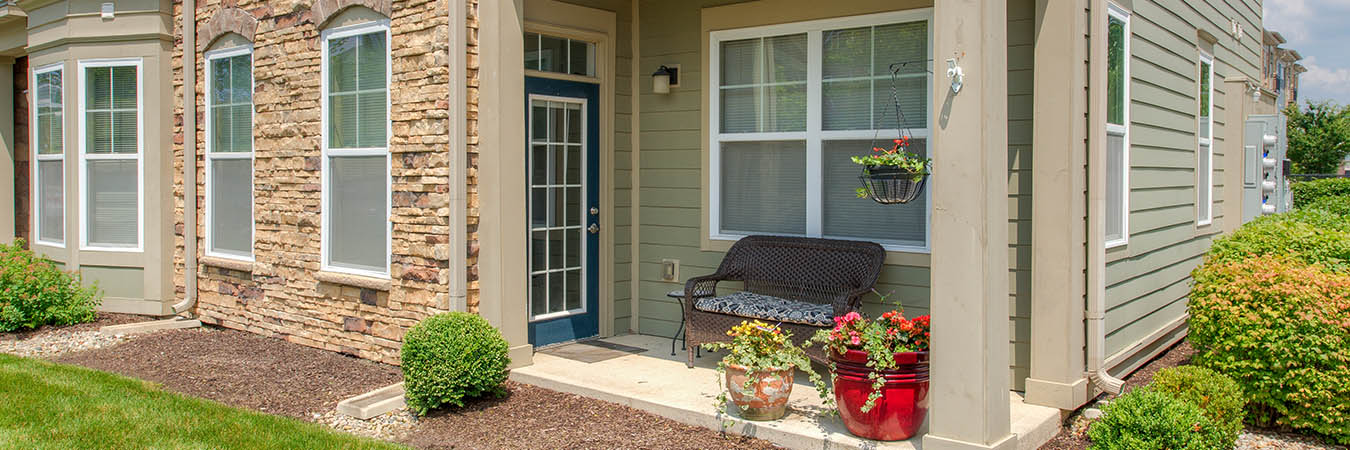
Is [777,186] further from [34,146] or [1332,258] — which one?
[34,146]

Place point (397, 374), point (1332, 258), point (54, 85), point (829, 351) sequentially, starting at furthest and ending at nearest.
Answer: point (54, 85), point (397, 374), point (1332, 258), point (829, 351)

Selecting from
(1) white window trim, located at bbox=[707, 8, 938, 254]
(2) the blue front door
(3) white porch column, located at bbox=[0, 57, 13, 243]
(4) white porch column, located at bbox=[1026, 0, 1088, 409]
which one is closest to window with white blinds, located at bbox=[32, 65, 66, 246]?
(3) white porch column, located at bbox=[0, 57, 13, 243]

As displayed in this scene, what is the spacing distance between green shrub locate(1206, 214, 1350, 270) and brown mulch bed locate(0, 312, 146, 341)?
26.3 ft

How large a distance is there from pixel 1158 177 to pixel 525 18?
4218mm

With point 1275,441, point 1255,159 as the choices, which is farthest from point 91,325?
point 1255,159

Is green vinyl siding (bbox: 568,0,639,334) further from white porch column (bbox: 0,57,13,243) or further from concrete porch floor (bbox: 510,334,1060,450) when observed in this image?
white porch column (bbox: 0,57,13,243)

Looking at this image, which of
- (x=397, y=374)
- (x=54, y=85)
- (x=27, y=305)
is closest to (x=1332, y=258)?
(x=397, y=374)

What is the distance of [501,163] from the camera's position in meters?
5.59

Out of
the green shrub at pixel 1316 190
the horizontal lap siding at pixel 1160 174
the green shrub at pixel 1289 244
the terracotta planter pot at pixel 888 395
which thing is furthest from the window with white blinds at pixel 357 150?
the green shrub at pixel 1316 190

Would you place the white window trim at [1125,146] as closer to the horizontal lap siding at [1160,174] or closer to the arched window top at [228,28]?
the horizontal lap siding at [1160,174]

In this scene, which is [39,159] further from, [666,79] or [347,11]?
[666,79]

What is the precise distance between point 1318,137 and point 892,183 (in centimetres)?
2709

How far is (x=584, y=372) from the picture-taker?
568cm

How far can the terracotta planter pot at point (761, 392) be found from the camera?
4.48 metres
